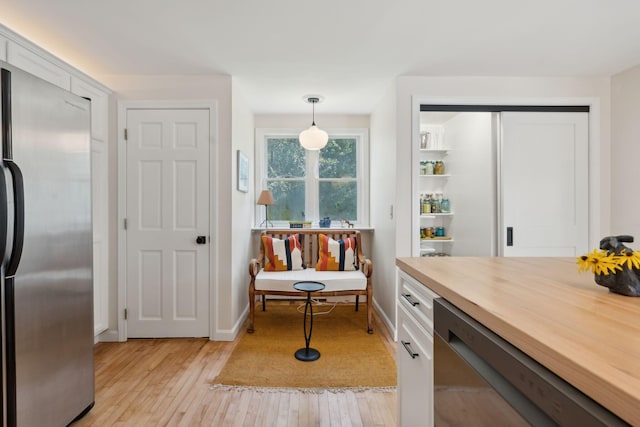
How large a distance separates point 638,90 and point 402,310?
2.97 meters

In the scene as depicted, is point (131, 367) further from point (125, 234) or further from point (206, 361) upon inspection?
point (125, 234)

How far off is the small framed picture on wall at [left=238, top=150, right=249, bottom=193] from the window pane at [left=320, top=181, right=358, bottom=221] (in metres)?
1.09

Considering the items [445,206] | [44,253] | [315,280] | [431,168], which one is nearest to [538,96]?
[431,168]

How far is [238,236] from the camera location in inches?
125

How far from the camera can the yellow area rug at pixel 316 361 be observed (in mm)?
2203

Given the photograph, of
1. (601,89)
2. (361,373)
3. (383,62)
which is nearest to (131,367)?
(361,373)

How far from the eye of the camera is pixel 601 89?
294 cm

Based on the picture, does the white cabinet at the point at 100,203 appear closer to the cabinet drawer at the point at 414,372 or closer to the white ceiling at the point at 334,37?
the white ceiling at the point at 334,37

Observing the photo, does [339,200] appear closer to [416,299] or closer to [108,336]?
[108,336]

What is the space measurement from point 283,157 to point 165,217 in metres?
1.82

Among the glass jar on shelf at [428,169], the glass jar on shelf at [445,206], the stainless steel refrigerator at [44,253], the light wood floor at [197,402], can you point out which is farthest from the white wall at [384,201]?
the stainless steel refrigerator at [44,253]

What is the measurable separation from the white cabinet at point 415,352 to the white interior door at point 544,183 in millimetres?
1993

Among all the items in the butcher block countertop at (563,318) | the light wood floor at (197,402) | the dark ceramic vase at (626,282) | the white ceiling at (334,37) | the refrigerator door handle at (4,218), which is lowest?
the light wood floor at (197,402)

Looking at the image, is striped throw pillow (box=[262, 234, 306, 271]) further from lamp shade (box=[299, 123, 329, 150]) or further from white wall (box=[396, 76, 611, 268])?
white wall (box=[396, 76, 611, 268])
